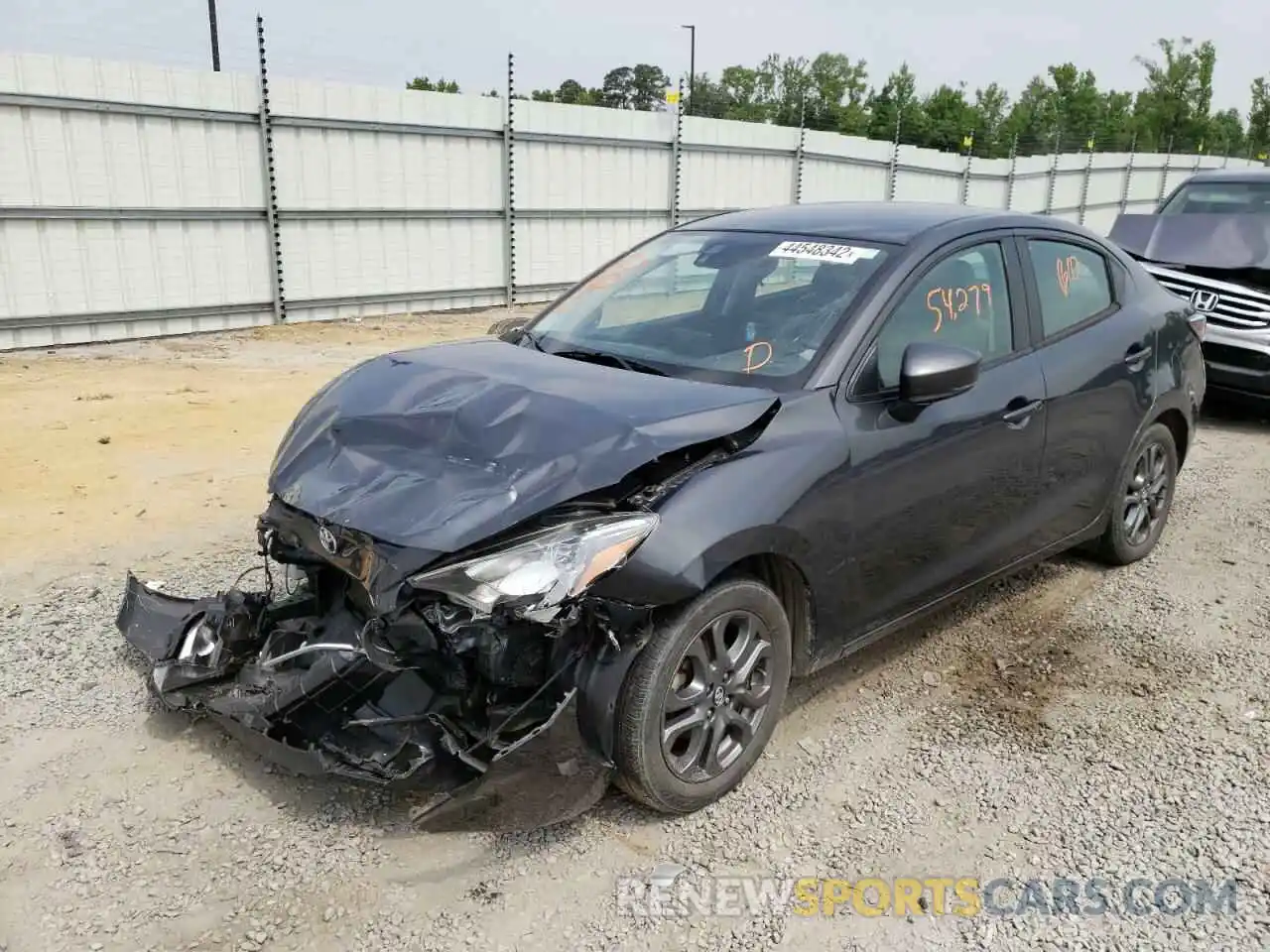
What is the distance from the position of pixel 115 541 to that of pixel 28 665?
1.41m

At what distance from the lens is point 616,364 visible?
369cm

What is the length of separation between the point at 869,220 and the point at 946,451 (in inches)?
40.6

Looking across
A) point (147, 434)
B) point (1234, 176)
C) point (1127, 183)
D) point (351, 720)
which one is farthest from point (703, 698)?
point (1127, 183)

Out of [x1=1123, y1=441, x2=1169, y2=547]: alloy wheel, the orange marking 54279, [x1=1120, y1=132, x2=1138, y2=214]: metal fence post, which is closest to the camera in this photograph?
the orange marking 54279

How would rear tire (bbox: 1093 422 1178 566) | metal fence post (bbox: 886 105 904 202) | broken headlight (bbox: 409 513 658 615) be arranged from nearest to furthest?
broken headlight (bbox: 409 513 658 615), rear tire (bbox: 1093 422 1178 566), metal fence post (bbox: 886 105 904 202)

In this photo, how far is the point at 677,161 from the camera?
52.0 ft

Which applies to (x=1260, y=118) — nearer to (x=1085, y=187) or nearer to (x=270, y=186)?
(x=1085, y=187)

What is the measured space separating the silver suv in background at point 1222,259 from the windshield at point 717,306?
500 centimetres

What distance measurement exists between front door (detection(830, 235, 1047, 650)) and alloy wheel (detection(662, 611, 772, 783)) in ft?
1.49

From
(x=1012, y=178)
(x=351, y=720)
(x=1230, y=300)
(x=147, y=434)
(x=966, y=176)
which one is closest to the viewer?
(x=351, y=720)

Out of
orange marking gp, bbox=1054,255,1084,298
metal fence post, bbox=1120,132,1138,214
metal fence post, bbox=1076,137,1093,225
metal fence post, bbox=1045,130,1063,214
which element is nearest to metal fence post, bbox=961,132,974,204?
metal fence post, bbox=1045,130,1063,214

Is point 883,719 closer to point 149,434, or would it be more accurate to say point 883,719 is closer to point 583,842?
point 583,842

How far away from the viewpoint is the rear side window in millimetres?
4309

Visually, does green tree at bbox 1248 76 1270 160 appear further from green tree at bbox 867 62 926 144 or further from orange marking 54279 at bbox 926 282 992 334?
orange marking 54279 at bbox 926 282 992 334
